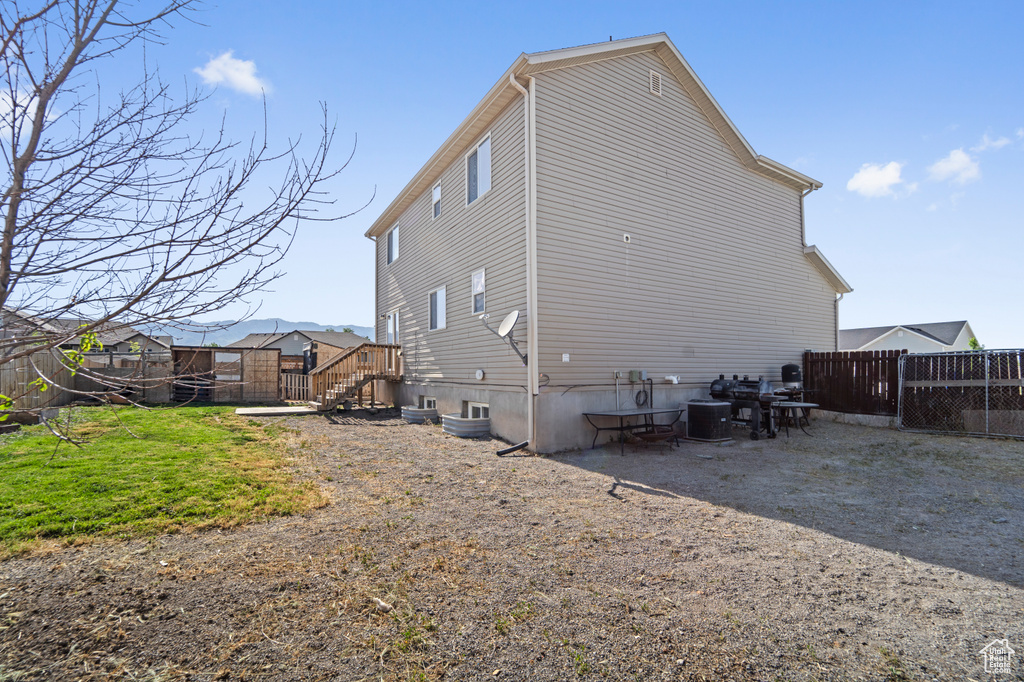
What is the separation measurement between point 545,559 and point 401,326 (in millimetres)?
12778

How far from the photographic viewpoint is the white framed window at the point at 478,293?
10712mm

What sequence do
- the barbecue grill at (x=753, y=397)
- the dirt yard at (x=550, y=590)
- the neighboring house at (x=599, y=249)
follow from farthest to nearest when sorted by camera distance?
the barbecue grill at (x=753, y=397)
the neighboring house at (x=599, y=249)
the dirt yard at (x=550, y=590)

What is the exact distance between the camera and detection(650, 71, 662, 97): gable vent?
36.3 feet

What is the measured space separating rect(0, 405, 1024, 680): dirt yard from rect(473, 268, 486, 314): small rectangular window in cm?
530

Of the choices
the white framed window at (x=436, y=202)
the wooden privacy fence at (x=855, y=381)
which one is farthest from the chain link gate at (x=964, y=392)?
the white framed window at (x=436, y=202)

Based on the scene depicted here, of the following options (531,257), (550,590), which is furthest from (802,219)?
(550,590)

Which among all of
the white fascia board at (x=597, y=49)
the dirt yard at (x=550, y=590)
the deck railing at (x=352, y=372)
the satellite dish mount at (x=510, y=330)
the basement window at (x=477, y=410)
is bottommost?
the dirt yard at (x=550, y=590)

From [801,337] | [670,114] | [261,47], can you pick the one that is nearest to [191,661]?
[261,47]

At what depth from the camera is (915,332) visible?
108 ft

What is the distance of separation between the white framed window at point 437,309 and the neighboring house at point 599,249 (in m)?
0.06

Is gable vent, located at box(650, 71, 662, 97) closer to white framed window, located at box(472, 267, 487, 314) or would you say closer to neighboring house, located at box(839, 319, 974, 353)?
white framed window, located at box(472, 267, 487, 314)

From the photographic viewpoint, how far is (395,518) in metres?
4.94

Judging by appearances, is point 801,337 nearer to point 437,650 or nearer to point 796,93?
point 796,93

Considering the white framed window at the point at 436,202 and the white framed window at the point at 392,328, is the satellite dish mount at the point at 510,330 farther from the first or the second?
the white framed window at the point at 392,328
